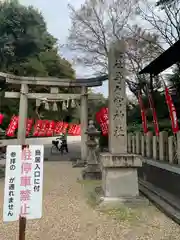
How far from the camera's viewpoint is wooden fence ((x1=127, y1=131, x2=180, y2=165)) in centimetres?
568

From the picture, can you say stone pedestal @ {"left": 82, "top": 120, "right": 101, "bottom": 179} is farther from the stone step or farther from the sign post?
the sign post

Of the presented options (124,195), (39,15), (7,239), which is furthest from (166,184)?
(39,15)

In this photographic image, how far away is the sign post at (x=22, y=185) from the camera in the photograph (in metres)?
2.71

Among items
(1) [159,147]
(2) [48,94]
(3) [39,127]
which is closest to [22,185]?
(1) [159,147]

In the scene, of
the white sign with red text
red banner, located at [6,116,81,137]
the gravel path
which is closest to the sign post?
the white sign with red text

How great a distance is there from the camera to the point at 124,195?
5516 millimetres

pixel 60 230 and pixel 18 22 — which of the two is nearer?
pixel 60 230

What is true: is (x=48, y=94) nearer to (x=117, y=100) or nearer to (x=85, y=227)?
(x=117, y=100)

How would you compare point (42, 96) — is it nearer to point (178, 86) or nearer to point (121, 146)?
point (178, 86)

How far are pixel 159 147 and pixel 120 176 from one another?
160cm

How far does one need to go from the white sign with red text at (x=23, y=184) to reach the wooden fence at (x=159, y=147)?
11.3 ft

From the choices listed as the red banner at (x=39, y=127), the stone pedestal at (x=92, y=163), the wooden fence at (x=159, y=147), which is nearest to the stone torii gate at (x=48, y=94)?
the red banner at (x=39, y=127)

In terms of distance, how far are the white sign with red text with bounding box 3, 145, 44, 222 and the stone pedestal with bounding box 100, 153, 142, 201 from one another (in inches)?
108

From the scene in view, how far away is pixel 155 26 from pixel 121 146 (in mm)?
10977
